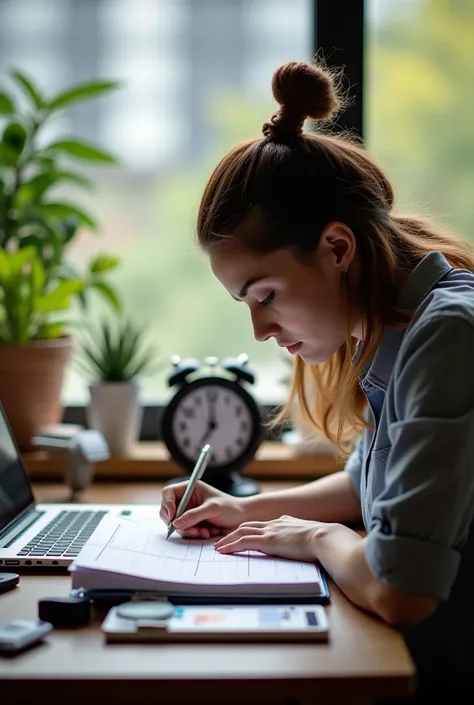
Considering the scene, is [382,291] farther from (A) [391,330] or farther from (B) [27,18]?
(B) [27,18]

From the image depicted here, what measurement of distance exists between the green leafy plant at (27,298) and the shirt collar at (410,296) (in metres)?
0.83

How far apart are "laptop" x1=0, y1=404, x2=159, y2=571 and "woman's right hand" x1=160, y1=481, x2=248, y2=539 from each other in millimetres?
77

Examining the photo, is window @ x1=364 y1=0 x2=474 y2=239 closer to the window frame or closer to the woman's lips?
the window frame

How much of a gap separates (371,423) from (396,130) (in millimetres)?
946

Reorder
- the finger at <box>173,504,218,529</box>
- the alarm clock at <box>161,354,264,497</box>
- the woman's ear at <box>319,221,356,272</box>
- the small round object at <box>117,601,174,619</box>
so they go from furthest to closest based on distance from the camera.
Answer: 1. the alarm clock at <box>161,354,264,497</box>
2. the finger at <box>173,504,218,529</box>
3. the woman's ear at <box>319,221,356,272</box>
4. the small round object at <box>117,601,174,619</box>

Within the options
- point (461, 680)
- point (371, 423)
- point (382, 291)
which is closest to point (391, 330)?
point (382, 291)

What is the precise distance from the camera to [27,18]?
207 cm

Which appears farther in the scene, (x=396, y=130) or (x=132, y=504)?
(x=396, y=130)

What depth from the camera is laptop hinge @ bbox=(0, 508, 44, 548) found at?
1.31m

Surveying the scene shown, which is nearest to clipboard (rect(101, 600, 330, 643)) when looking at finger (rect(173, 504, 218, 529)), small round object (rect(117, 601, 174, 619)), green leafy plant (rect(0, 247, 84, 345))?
small round object (rect(117, 601, 174, 619))

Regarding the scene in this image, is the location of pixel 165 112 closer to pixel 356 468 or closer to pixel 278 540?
pixel 356 468

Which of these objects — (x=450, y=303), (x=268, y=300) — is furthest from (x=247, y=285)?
(x=450, y=303)

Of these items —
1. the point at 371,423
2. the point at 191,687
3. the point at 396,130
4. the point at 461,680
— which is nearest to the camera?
the point at 191,687

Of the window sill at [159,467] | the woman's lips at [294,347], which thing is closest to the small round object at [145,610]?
the woman's lips at [294,347]
